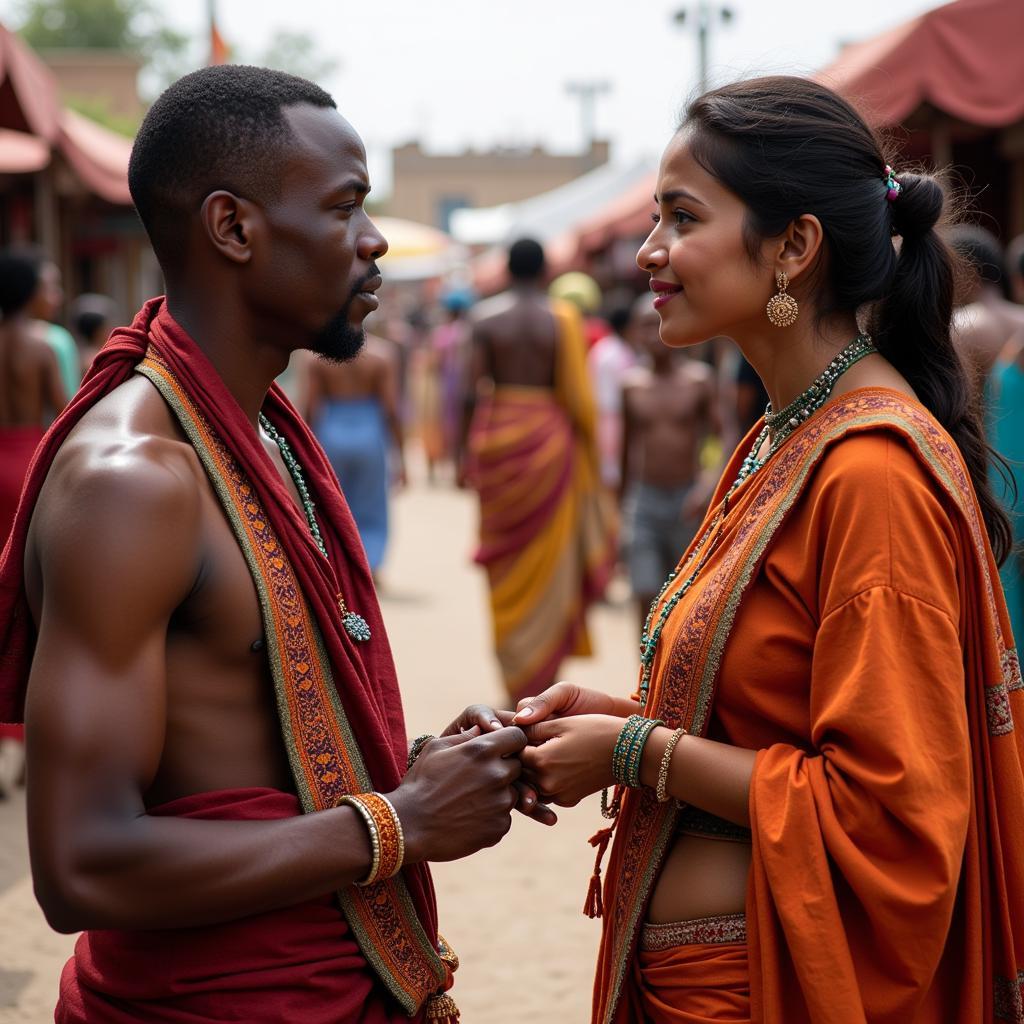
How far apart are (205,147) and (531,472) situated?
223 inches

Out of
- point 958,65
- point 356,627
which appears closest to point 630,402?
point 958,65

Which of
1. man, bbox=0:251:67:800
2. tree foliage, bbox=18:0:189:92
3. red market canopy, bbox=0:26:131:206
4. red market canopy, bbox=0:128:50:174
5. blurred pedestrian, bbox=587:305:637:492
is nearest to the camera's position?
red market canopy, bbox=0:26:131:206

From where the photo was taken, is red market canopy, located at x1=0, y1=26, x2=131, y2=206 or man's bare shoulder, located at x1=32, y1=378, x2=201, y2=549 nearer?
man's bare shoulder, located at x1=32, y1=378, x2=201, y2=549

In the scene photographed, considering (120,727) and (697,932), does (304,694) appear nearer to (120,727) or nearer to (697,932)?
(120,727)

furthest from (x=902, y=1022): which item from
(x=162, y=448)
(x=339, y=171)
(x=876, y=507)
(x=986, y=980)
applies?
(x=339, y=171)

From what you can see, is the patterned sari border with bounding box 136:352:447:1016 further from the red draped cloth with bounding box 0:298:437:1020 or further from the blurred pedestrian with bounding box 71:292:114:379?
the blurred pedestrian with bounding box 71:292:114:379

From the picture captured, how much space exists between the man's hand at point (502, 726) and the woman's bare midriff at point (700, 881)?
0.21 m

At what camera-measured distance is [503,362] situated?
7.70 m

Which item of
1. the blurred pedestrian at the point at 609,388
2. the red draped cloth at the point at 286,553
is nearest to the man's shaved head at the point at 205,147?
the red draped cloth at the point at 286,553

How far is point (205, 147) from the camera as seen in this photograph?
206 cm

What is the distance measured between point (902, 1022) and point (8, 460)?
18.5 feet

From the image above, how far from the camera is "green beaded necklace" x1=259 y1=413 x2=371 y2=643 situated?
2.16m

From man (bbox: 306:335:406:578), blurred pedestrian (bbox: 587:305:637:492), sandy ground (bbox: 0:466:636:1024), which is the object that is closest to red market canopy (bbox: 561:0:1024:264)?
sandy ground (bbox: 0:466:636:1024)

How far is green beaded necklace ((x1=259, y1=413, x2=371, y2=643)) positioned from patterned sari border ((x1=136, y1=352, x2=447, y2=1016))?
0.10m
